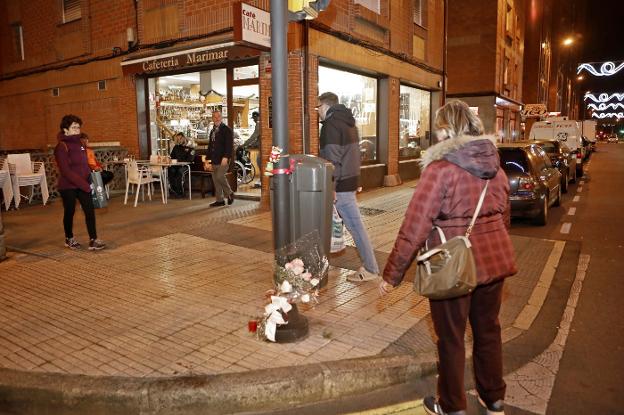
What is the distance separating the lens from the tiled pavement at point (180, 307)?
13.2ft

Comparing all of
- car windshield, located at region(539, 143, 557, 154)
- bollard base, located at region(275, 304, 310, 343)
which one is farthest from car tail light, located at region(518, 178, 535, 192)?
bollard base, located at region(275, 304, 310, 343)

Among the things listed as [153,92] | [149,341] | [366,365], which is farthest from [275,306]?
[153,92]

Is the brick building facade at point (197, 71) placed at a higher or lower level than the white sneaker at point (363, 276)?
higher

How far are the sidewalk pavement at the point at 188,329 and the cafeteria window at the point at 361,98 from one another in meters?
6.37

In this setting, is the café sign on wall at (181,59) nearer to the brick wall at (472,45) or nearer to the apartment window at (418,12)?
the apartment window at (418,12)

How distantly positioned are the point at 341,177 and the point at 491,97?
78.7 ft

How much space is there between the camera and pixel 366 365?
12.5ft

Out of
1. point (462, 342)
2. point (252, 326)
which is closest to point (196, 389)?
point (252, 326)

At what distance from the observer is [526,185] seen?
9.66m

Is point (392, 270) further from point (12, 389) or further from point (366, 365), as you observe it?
point (12, 389)

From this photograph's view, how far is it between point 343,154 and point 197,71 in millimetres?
8691

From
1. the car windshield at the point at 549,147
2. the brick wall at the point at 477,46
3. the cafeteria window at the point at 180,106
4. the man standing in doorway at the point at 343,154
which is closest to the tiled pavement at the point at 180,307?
the man standing in doorway at the point at 343,154

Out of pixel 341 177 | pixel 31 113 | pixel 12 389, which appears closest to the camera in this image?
pixel 12 389

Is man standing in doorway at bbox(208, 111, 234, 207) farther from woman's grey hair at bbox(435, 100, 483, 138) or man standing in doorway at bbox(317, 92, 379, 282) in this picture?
woman's grey hair at bbox(435, 100, 483, 138)
